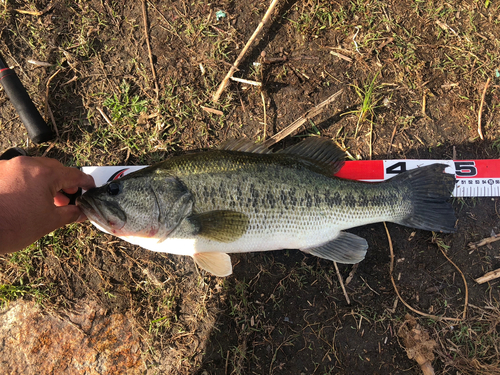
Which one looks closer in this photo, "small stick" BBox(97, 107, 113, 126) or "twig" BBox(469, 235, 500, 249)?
"twig" BBox(469, 235, 500, 249)

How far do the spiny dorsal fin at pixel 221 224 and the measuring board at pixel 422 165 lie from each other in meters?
1.30

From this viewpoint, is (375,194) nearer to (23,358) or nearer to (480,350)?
(480,350)

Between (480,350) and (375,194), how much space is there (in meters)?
2.15

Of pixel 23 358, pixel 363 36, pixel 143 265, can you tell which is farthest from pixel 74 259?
pixel 363 36

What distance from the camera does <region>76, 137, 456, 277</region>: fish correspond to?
9.06ft

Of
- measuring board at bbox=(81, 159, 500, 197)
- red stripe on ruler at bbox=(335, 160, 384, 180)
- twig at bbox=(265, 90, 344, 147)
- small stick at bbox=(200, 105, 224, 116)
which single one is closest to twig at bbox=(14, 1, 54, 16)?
measuring board at bbox=(81, 159, 500, 197)

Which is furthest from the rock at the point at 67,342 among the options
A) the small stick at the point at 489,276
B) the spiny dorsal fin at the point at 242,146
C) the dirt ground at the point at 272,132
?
the small stick at the point at 489,276

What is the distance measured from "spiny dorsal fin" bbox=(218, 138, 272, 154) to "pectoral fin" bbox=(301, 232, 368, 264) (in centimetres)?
116

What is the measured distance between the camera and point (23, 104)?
11.0ft

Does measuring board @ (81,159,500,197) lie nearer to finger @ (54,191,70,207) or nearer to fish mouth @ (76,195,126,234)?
finger @ (54,191,70,207)

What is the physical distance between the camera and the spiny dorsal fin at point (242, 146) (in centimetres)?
307

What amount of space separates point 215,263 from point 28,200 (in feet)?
5.63

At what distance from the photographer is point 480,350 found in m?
3.35

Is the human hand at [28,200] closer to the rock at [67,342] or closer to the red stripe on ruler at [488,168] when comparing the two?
the rock at [67,342]
